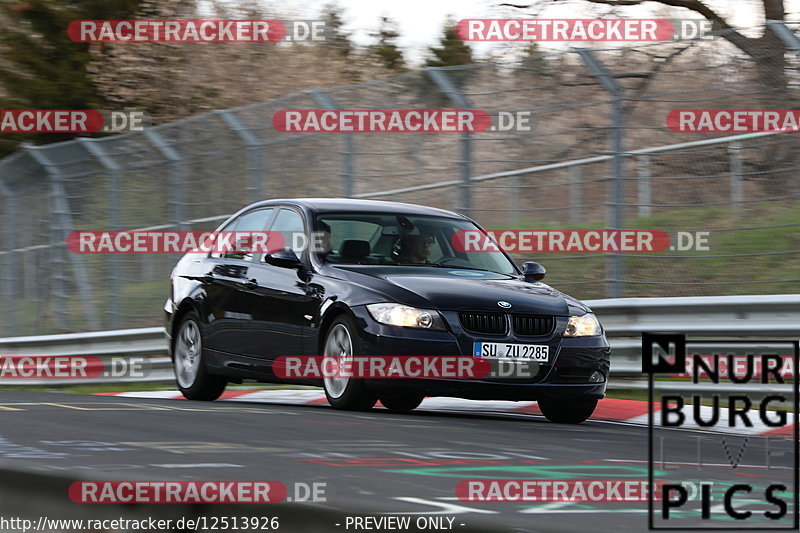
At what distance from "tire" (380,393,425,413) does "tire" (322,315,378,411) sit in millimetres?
232

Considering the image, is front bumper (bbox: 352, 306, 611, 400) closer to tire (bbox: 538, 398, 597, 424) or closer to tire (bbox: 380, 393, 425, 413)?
tire (bbox: 538, 398, 597, 424)

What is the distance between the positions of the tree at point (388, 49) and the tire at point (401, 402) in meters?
29.0

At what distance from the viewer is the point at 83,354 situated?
17891 millimetres

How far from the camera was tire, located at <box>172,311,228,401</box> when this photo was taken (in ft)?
38.4

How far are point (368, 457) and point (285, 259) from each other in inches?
148

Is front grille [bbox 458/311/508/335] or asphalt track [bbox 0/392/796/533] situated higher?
front grille [bbox 458/311/508/335]

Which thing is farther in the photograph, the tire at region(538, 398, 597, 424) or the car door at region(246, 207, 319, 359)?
the car door at region(246, 207, 319, 359)

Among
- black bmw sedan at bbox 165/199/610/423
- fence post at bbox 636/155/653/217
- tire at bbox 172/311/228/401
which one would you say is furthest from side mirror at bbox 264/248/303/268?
fence post at bbox 636/155/653/217

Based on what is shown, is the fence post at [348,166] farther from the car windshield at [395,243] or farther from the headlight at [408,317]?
the headlight at [408,317]

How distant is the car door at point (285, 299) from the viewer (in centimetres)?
1026

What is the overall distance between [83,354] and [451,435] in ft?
34.8

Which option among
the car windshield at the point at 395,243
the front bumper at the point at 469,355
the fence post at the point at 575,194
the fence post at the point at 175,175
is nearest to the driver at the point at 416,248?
the car windshield at the point at 395,243

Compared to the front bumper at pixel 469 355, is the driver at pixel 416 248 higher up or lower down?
higher up

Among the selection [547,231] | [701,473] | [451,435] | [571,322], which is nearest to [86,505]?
[701,473]
